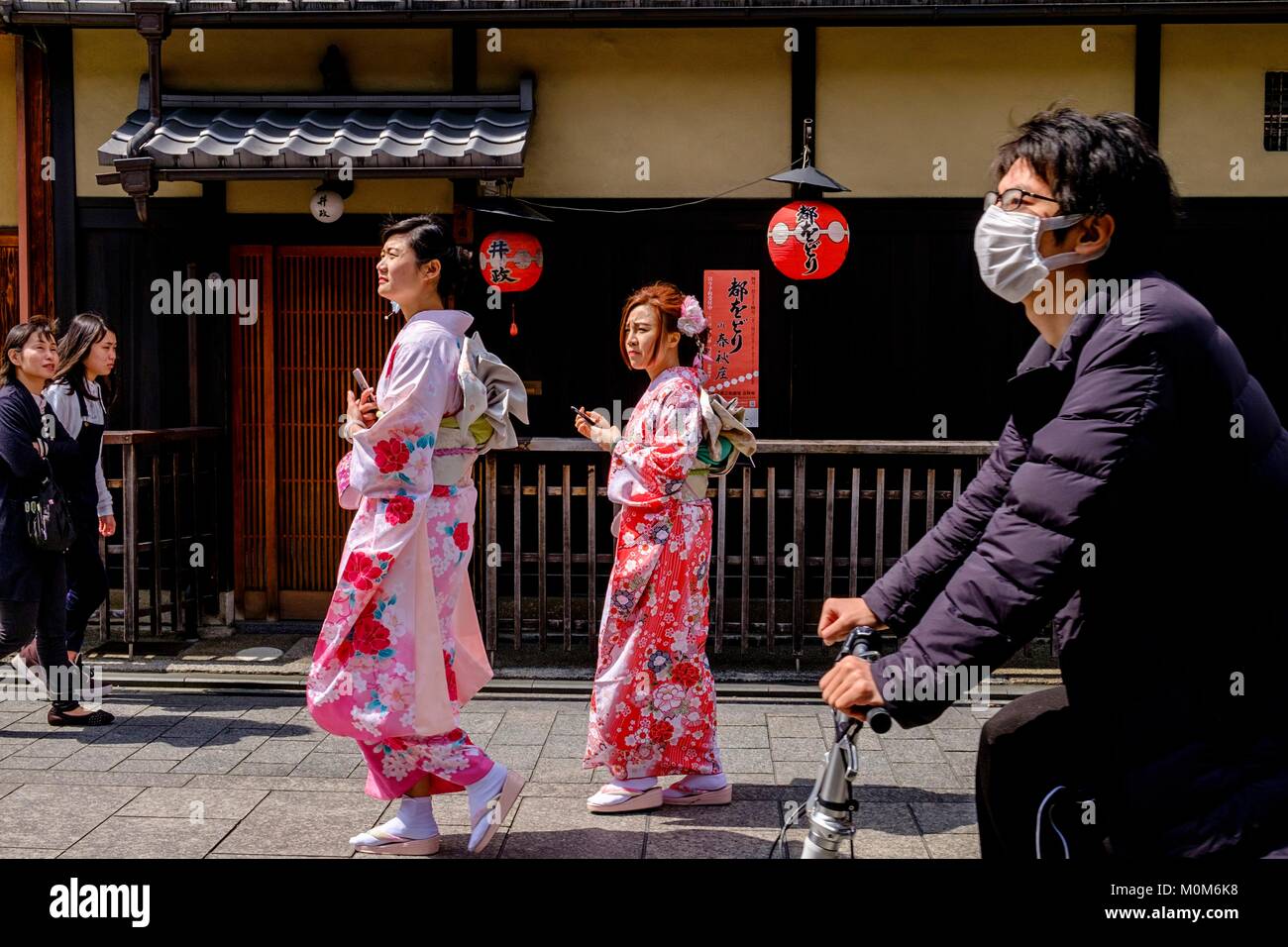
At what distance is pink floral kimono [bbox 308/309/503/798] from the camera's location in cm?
450

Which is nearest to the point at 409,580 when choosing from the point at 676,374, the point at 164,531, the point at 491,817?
the point at 491,817

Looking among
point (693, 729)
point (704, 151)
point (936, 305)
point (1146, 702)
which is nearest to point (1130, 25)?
point (936, 305)

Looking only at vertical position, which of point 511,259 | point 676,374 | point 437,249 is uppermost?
point 511,259

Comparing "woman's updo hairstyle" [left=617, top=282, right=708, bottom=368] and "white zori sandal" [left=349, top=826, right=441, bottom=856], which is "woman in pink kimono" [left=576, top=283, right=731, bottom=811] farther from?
"white zori sandal" [left=349, top=826, right=441, bottom=856]

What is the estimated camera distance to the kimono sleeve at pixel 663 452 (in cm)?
528

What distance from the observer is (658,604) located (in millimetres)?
5340

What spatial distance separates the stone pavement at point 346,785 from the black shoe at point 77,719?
0.06 metres

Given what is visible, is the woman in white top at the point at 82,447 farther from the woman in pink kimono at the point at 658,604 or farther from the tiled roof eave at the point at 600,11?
Answer: the woman in pink kimono at the point at 658,604

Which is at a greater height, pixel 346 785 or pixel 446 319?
pixel 446 319

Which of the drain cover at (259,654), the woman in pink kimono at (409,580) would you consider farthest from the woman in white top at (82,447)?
the woman in pink kimono at (409,580)

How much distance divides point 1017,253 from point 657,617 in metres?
2.95

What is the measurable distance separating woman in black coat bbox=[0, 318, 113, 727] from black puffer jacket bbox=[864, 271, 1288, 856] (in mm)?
5314

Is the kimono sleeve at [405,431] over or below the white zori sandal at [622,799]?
over

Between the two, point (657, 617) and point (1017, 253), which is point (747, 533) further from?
point (1017, 253)
